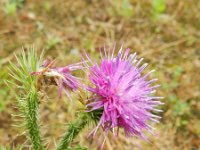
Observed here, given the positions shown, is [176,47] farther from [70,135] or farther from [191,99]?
[70,135]

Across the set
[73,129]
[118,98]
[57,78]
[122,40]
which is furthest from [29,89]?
[122,40]

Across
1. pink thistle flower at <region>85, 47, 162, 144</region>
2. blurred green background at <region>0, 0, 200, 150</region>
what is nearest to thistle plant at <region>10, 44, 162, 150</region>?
pink thistle flower at <region>85, 47, 162, 144</region>

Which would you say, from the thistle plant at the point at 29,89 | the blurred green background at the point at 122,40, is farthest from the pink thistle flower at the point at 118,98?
the blurred green background at the point at 122,40

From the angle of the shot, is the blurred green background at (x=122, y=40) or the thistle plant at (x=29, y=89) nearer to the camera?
the thistle plant at (x=29, y=89)

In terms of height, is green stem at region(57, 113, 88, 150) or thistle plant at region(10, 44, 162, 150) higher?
thistle plant at region(10, 44, 162, 150)

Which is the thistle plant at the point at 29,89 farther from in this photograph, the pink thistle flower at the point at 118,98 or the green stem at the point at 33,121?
the pink thistle flower at the point at 118,98

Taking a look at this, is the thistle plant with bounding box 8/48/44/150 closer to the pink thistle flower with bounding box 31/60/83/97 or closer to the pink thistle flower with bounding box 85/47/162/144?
the pink thistle flower with bounding box 31/60/83/97

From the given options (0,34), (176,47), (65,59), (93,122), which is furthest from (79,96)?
(176,47)

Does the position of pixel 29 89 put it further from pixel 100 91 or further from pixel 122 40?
pixel 122 40
